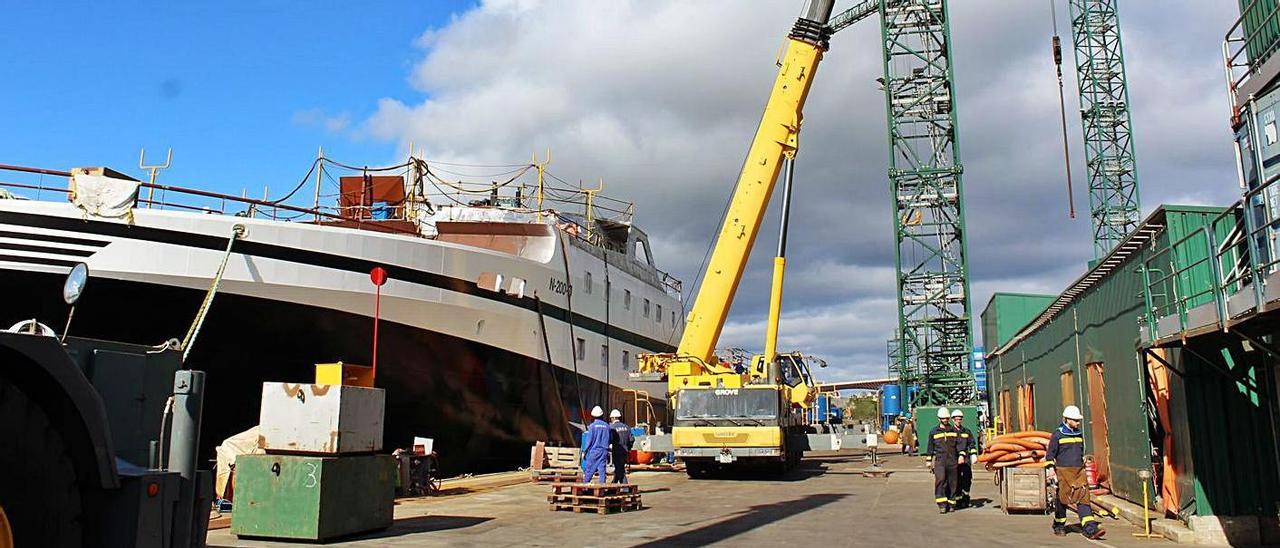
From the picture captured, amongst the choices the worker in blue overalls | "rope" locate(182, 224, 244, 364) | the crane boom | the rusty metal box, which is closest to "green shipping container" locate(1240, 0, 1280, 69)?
the rusty metal box

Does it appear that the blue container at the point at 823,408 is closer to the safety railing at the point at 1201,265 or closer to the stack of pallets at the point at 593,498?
the stack of pallets at the point at 593,498

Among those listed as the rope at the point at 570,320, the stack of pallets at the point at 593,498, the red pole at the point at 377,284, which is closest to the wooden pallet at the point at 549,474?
the stack of pallets at the point at 593,498

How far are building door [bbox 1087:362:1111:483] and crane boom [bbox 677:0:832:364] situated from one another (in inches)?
311

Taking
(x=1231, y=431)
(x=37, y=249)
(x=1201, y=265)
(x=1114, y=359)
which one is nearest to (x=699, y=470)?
(x=1114, y=359)

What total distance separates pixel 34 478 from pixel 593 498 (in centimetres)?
909

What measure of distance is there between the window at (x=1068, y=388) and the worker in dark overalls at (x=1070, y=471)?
5461 millimetres

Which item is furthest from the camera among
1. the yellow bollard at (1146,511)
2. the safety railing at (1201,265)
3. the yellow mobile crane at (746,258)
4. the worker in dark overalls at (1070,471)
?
the yellow mobile crane at (746,258)

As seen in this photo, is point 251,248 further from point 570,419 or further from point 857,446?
point 857,446

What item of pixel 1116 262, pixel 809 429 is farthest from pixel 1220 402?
pixel 809 429

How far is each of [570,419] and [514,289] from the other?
439 cm

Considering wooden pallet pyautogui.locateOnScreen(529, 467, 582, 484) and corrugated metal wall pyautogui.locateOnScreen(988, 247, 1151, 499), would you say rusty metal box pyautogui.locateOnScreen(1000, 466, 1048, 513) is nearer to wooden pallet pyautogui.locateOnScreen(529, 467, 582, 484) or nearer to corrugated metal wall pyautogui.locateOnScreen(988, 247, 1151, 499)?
corrugated metal wall pyautogui.locateOnScreen(988, 247, 1151, 499)

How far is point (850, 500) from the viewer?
47.8 feet

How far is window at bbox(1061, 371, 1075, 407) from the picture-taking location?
50.1ft

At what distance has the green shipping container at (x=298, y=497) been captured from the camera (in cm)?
890
